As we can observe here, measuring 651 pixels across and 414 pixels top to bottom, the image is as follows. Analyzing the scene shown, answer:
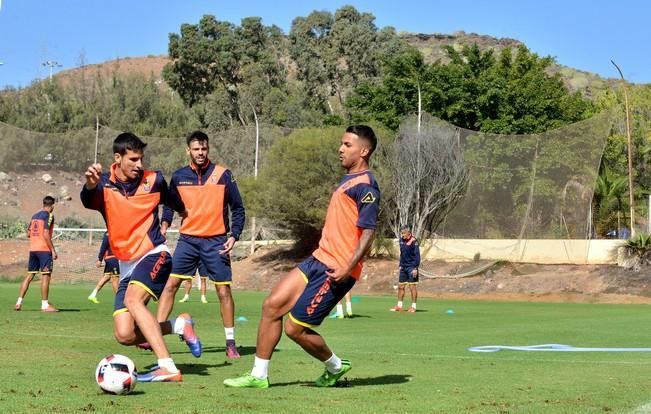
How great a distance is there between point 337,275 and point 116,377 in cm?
198

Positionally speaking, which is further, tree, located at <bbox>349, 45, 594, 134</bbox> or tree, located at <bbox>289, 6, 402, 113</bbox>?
tree, located at <bbox>289, 6, 402, 113</bbox>

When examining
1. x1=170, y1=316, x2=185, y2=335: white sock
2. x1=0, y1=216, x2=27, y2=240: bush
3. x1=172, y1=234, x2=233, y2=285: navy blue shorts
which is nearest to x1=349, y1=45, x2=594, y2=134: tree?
x1=0, y1=216, x2=27, y2=240: bush

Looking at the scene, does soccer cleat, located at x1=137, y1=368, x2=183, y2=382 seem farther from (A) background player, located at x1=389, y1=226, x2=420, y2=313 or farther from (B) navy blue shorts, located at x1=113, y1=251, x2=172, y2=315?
(A) background player, located at x1=389, y1=226, x2=420, y2=313

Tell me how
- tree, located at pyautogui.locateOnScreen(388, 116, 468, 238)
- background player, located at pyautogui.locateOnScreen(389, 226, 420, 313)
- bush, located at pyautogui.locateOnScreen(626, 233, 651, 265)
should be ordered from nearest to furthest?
background player, located at pyautogui.locateOnScreen(389, 226, 420, 313)
bush, located at pyautogui.locateOnScreen(626, 233, 651, 265)
tree, located at pyautogui.locateOnScreen(388, 116, 468, 238)

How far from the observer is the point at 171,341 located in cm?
1340

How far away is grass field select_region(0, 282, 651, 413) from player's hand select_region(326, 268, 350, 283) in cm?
94

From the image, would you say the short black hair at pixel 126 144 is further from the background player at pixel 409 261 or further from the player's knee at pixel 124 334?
the background player at pixel 409 261

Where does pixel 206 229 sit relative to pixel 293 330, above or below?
above

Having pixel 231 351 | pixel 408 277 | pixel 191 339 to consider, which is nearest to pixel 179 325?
pixel 191 339

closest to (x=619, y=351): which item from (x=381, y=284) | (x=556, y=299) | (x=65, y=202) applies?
(x=556, y=299)

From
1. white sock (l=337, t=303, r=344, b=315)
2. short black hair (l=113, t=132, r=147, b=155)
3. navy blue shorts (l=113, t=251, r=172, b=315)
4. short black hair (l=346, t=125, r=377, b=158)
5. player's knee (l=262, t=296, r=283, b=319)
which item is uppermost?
short black hair (l=346, t=125, r=377, b=158)

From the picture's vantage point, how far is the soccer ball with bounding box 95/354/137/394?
775 cm

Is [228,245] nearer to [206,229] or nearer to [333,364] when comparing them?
[206,229]

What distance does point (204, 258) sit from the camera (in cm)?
1172
